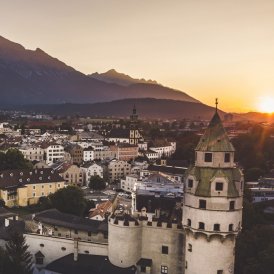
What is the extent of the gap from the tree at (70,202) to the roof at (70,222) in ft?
39.7

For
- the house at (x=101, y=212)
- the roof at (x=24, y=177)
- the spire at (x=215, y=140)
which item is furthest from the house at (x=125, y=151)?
the spire at (x=215, y=140)

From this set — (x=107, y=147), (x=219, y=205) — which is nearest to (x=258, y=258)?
(x=219, y=205)

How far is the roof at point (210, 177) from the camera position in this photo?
35.1 m

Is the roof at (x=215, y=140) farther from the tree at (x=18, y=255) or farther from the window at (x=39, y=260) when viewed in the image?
the window at (x=39, y=260)

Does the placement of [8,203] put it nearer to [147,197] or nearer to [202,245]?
[147,197]

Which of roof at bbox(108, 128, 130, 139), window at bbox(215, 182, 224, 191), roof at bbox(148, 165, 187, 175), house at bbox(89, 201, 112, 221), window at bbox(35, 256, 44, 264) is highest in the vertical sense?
window at bbox(215, 182, 224, 191)

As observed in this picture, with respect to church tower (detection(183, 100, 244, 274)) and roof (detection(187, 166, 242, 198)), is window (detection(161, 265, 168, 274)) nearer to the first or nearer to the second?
church tower (detection(183, 100, 244, 274))

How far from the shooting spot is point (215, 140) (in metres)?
35.6

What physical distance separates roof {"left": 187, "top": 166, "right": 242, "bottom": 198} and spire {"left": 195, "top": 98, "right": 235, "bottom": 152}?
1.46m

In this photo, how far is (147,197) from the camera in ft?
193

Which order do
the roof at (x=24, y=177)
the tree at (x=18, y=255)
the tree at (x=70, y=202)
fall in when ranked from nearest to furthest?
1. the tree at (x=18, y=255)
2. the tree at (x=70, y=202)
3. the roof at (x=24, y=177)

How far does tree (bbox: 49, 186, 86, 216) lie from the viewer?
229ft

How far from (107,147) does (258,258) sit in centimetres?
10426

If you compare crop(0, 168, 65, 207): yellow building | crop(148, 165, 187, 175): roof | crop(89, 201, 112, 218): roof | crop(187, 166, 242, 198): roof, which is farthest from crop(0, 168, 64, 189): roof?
crop(187, 166, 242, 198): roof
